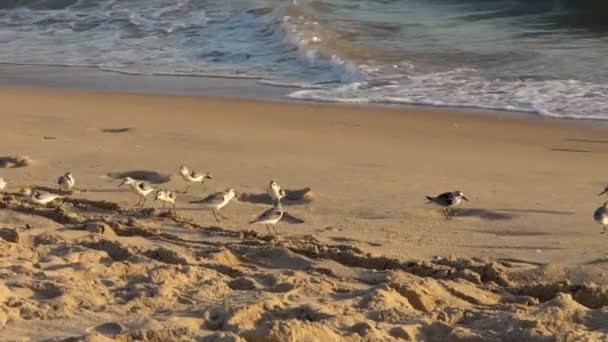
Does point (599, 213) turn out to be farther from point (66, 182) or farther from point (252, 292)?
point (66, 182)

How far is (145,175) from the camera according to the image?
9047 millimetres

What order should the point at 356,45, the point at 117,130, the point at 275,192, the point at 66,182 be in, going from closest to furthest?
1. the point at 275,192
2. the point at 66,182
3. the point at 117,130
4. the point at 356,45

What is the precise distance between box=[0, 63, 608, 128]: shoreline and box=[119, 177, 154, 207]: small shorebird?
499 cm

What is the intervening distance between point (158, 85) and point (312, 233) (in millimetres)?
7869

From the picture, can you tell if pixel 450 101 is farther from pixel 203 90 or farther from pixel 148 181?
pixel 148 181

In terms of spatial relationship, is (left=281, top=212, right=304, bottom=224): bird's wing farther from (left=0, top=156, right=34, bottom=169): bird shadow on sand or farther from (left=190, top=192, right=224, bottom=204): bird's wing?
(left=0, top=156, right=34, bottom=169): bird shadow on sand

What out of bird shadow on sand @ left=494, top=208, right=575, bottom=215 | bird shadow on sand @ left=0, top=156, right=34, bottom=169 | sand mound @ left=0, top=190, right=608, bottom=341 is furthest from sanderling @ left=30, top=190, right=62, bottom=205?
bird shadow on sand @ left=494, top=208, right=575, bottom=215

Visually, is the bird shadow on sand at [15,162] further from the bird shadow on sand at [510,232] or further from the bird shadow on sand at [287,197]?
the bird shadow on sand at [510,232]

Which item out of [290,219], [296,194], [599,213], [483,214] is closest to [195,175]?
[296,194]

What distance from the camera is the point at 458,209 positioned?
A: 7953mm

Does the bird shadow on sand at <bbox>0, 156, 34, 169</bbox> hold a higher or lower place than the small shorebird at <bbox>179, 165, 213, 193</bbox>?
lower

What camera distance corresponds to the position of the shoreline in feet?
42.2

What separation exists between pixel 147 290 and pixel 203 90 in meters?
8.76

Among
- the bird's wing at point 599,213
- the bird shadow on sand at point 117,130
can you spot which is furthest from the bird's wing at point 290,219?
the bird shadow on sand at point 117,130
